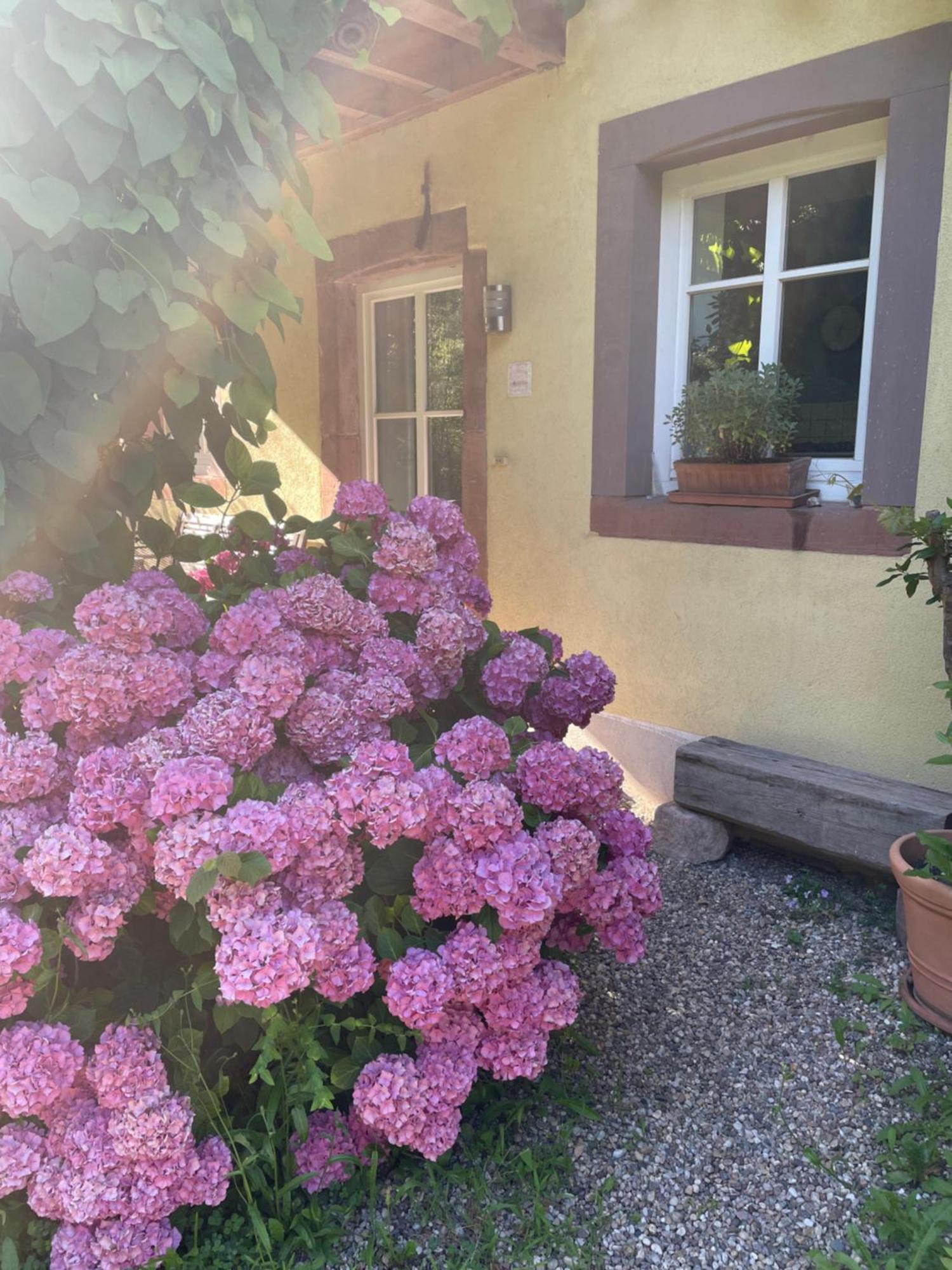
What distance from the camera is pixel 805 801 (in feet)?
9.69

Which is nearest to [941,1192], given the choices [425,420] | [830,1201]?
[830,1201]

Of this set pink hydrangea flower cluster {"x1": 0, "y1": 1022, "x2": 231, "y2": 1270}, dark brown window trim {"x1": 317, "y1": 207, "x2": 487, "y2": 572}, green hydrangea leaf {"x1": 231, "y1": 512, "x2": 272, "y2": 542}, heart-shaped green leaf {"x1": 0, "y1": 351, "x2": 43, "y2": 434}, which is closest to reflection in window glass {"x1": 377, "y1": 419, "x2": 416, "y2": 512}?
dark brown window trim {"x1": 317, "y1": 207, "x2": 487, "y2": 572}

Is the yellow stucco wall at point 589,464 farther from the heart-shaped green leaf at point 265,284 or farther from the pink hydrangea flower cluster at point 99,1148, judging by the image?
the pink hydrangea flower cluster at point 99,1148

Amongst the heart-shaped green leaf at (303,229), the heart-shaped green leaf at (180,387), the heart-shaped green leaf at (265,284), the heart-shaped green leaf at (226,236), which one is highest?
the heart-shaped green leaf at (303,229)

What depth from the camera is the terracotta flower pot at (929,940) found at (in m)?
2.23

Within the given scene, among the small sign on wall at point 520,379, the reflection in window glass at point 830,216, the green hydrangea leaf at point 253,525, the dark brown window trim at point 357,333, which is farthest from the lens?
the dark brown window trim at point 357,333

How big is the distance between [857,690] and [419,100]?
129 inches

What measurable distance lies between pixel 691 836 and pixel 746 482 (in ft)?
4.23

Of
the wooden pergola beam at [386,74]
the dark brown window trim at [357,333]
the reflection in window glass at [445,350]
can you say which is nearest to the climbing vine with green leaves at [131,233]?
the dark brown window trim at [357,333]

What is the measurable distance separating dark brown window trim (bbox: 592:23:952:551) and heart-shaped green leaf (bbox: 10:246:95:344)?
2383 mm

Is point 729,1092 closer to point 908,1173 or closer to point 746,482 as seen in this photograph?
point 908,1173

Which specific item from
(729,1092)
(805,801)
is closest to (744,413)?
(805,801)

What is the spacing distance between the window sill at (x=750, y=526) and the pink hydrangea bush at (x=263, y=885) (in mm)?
1628

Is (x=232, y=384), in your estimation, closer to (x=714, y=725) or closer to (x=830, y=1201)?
(x=830, y=1201)
